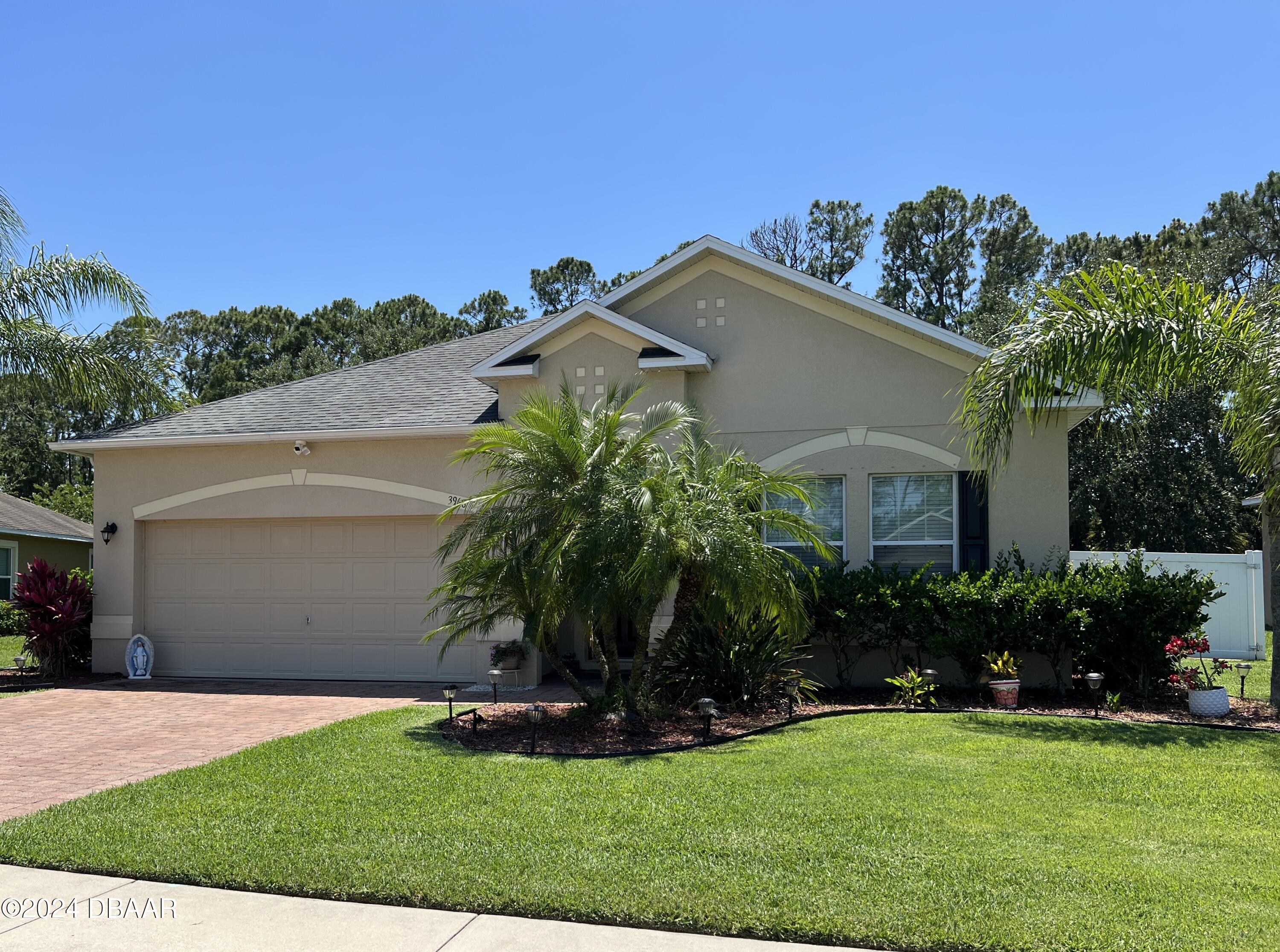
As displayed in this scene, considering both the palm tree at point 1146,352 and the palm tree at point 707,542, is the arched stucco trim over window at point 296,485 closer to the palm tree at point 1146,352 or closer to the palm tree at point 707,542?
the palm tree at point 707,542

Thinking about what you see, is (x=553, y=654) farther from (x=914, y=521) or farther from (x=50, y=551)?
(x=50, y=551)

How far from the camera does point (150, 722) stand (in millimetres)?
11406

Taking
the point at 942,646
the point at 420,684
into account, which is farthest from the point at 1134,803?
the point at 420,684

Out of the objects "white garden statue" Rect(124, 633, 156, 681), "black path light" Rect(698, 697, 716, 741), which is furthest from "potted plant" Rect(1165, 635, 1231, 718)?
"white garden statue" Rect(124, 633, 156, 681)

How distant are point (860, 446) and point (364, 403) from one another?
7555mm

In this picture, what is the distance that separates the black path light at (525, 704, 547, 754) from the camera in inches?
367

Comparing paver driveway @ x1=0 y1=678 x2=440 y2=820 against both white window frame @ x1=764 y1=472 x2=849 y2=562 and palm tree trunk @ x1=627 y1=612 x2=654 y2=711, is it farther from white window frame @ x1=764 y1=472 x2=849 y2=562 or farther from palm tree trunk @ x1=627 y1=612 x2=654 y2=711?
white window frame @ x1=764 y1=472 x2=849 y2=562

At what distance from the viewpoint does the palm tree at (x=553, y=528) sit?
382 inches

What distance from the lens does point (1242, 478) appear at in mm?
29969

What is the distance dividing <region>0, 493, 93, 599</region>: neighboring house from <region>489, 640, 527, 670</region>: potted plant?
16276 millimetres

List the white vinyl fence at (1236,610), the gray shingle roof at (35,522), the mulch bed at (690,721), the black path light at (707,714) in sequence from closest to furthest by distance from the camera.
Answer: the mulch bed at (690,721), the black path light at (707,714), the white vinyl fence at (1236,610), the gray shingle roof at (35,522)

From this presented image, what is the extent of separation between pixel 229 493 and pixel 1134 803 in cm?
1284

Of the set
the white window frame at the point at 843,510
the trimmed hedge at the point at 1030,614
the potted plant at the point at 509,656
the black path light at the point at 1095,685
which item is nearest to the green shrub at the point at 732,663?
the trimmed hedge at the point at 1030,614

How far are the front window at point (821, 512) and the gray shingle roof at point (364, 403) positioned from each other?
4.28 metres
